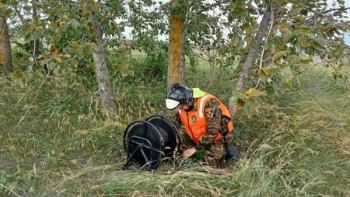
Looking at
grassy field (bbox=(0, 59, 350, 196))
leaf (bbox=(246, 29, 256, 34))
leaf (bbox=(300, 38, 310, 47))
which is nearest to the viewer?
leaf (bbox=(300, 38, 310, 47))

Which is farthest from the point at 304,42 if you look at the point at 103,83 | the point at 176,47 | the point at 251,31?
the point at 103,83

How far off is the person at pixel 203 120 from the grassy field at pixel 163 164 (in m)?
0.21

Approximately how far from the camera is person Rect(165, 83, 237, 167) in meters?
3.48

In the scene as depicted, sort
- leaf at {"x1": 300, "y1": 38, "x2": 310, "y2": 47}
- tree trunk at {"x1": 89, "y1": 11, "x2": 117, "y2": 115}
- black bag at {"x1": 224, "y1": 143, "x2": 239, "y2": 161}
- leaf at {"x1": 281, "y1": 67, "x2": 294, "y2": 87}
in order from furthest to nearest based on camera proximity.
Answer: tree trunk at {"x1": 89, "y1": 11, "x2": 117, "y2": 115} → black bag at {"x1": 224, "y1": 143, "x2": 239, "y2": 161} → leaf at {"x1": 300, "y1": 38, "x2": 310, "y2": 47} → leaf at {"x1": 281, "y1": 67, "x2": 294, "y2": 87}

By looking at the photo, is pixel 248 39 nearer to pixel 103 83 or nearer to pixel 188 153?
pixel 188 153

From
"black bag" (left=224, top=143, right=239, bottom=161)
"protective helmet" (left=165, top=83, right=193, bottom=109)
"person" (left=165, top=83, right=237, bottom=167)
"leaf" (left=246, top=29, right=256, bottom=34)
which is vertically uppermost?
"leaf" (left=246, top=29, right=256, bottom=34)

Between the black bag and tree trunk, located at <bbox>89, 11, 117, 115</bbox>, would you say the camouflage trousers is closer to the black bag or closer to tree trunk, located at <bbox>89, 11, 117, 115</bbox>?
the black bag

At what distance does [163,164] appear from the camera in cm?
370

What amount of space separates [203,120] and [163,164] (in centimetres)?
71

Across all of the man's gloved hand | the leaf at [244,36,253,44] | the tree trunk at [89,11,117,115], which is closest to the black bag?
the man's gloved hand

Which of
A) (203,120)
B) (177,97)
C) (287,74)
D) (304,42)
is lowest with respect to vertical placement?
(203,120)

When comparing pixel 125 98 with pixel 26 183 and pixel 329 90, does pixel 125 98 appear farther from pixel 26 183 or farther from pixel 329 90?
pixel 329 90

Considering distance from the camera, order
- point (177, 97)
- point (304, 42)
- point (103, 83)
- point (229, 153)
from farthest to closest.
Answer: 1. point (103, 83)
2. point (229, 153)
3. point (177, 97)
4. point (304, 42)

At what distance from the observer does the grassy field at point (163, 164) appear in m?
3.13
